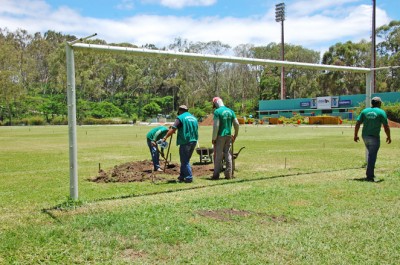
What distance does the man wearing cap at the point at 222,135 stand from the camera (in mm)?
11125

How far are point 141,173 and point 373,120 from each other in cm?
619

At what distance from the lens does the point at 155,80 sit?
105188mm

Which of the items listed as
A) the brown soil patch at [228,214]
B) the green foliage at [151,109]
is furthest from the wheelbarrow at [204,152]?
the green foliage at [151,109]

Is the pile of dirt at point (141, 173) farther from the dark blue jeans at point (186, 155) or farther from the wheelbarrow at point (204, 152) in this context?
the dark blue jeans at point (186, 155)

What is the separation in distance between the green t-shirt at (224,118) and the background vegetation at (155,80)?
7603 centimetres

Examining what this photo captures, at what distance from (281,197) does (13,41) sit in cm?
10780

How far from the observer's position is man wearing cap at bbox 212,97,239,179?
11125 millimetres

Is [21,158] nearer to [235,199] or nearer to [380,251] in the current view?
[235,199]

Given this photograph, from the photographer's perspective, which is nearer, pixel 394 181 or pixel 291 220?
pixel 291 220

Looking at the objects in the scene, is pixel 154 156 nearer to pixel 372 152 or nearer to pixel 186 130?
pixel 186 130

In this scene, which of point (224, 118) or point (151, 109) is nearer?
point (224, 118)

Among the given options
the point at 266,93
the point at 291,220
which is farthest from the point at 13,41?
the point at 291,220

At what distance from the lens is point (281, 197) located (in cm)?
839

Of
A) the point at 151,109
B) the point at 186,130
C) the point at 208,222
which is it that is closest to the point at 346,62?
the point at 151,109
